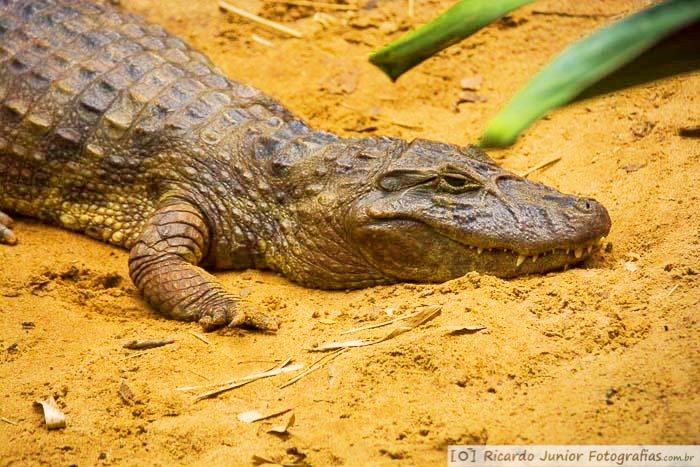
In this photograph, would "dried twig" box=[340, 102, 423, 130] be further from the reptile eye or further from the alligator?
the reptile eye

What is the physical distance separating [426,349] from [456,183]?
1374mm

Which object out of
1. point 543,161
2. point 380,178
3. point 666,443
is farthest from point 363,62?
point 666,443

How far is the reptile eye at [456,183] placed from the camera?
4.73 meters

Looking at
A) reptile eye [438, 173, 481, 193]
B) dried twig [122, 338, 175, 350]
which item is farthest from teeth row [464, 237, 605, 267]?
dried twig [122, 338, 175, 350]

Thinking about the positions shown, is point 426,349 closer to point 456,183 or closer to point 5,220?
point 456,183

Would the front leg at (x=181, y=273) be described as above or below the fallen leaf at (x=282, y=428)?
below

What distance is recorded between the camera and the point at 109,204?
5516mm

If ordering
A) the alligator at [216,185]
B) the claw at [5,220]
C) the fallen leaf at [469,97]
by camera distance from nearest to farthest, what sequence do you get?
1. the alligator at [216,185]
2. the claw at [5,220]
3. the fallen leaf at [469,97]

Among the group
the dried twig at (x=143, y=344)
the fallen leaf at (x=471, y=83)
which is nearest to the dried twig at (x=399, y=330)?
the dried twig at (x=143, y=344)

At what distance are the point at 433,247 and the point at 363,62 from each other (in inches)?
129

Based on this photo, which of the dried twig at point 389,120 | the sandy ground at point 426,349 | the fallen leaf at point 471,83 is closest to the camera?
the sandy ground at point 426,349

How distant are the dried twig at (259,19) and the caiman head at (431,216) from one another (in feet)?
9.97

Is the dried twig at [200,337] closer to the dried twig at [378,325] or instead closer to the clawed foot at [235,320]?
the clawed foot at [235,320]

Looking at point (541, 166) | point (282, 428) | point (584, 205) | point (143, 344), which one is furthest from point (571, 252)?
point (143, 344)
